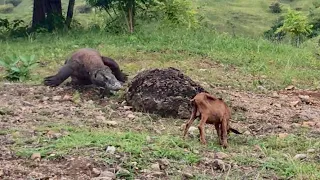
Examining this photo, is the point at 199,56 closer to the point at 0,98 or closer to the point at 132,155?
the point at 0,98

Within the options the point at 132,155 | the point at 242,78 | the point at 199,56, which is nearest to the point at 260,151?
the point at 132,155

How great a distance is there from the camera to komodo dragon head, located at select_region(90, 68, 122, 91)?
226 inches

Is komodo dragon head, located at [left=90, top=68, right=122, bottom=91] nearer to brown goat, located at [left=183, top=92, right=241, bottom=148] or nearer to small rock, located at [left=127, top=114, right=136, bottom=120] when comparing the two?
small rock, located at [left=127, top=114, right=136, bottom=120]

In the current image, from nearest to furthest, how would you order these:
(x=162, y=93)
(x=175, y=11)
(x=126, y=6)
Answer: (x=162, y=93), (x=126, y=6), (x=175, y=11)

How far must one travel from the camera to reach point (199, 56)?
8188 millimetres

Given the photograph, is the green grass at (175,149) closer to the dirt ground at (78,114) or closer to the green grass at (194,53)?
the dirt ground at (78,114)

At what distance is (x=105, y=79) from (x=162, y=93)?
977 millimetres

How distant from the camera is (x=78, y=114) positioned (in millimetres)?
4707

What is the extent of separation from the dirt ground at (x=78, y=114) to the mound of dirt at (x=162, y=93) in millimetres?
192

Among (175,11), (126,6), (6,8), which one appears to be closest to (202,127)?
(126,6)

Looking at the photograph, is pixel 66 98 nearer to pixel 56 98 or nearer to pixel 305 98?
pixel 56 98

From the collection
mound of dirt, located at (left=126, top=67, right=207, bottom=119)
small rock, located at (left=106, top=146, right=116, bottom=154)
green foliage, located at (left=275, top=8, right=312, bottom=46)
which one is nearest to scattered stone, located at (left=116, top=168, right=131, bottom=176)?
small rock, located at (left=106, top=146, right=116, bottom=154)

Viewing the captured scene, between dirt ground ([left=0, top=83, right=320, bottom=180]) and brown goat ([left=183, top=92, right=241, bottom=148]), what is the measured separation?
1.89ft

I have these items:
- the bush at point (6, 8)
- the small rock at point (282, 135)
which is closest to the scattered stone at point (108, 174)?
the small rock at point (282, 135)
